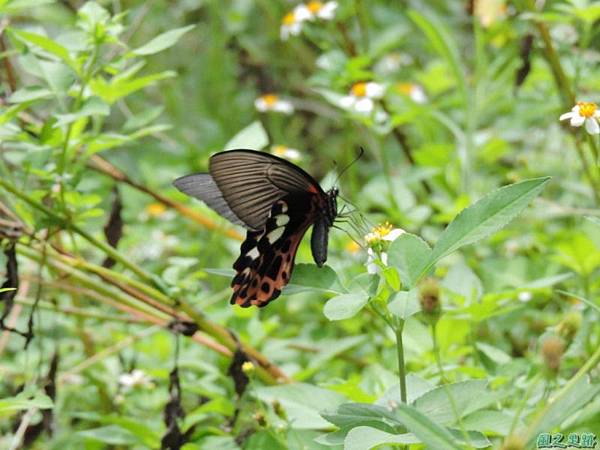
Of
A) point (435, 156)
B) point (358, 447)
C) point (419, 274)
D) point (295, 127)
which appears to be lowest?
point (358, 447)

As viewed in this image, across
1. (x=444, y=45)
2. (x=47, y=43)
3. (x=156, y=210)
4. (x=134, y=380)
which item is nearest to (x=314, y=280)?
(x=47, y=43)

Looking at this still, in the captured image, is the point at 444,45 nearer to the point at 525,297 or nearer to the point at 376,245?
the point at 525,297

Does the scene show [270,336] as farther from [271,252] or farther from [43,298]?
[271,252]

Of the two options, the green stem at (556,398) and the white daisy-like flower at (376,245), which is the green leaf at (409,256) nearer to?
the white daisy-like flower at (376,245)

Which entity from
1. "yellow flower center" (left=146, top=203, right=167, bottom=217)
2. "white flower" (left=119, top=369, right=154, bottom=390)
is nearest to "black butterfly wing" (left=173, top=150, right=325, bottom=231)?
"white flower" (left=119, top=369, right=154, bottom=390)

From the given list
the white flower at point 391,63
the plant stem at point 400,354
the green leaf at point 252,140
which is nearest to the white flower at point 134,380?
the green leaf at point 252,140

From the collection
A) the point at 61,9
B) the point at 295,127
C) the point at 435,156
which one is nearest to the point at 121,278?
the point at 435,156
